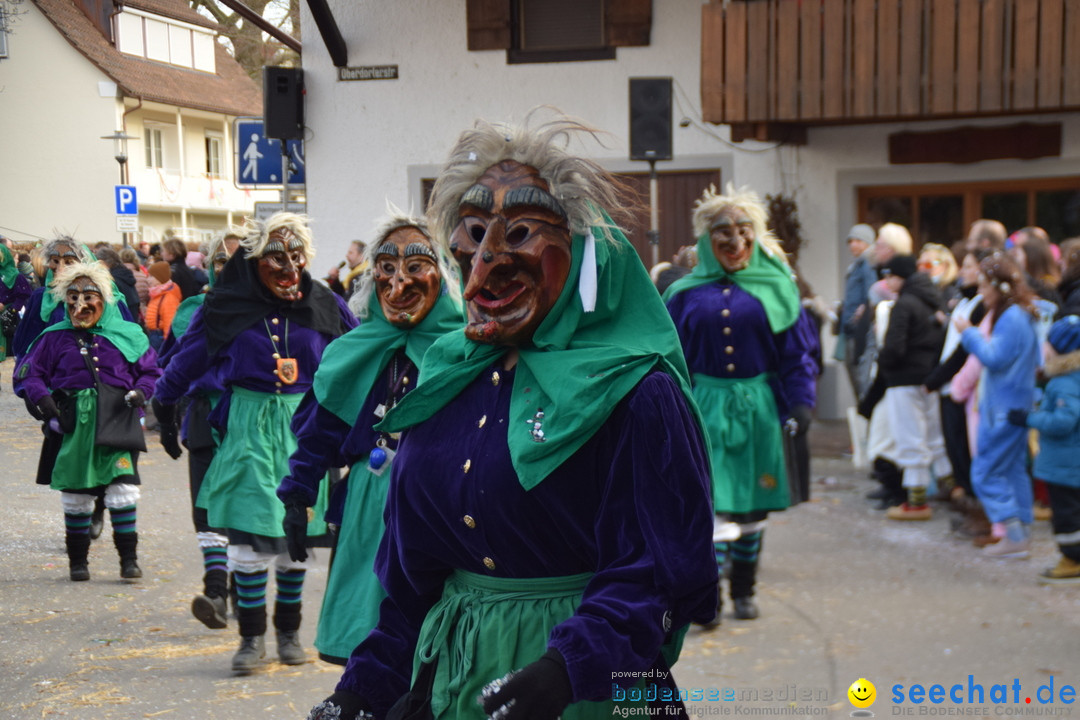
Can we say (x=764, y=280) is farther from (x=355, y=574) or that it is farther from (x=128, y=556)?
(x=128, y=556)

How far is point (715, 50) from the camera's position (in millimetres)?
12398

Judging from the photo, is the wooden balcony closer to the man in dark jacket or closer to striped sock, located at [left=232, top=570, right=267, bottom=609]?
the man in dark jacket

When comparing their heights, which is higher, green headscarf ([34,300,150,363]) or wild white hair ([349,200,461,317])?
wild white hair ([349,200,461,317])

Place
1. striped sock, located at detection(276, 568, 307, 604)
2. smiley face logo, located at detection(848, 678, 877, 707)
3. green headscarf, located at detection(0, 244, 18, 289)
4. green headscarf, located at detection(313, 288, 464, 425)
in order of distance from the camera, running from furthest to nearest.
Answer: green headscarf, located at detection(0, 244, 18, 289) → striped sock, located at detection(276, 568, 307, 604) → smiley face logo, located at detection(848, 678, 877, 707) → green headscarf, located at detection(313, 288, 464, 425)

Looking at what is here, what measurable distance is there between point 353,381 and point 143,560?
4.44 m

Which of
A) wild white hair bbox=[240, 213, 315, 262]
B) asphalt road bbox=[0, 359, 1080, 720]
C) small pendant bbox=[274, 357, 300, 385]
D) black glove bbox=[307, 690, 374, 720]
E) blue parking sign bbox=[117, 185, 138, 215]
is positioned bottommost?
asphalt road bbox=[0, 359, 1080, 720]

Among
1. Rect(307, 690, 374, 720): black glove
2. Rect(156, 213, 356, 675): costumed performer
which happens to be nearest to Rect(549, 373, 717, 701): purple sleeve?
Rect(307, 690, 374, 720): black glove

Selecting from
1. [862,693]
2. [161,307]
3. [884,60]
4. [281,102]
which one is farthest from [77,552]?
[884,60]

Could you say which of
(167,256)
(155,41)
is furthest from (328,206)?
(155,41)

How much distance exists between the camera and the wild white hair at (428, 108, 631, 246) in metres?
2.56

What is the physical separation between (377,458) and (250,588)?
5.44 feet

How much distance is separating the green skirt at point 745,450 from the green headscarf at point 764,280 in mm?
406

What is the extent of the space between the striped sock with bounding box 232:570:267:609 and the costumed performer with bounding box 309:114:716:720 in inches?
134

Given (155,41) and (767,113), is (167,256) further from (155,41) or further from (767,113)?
(155,41)
